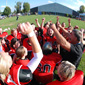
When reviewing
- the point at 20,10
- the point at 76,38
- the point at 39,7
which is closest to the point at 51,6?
the point at 39,7

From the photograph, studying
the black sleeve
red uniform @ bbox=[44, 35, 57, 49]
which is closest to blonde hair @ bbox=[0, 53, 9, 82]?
the black sleeve

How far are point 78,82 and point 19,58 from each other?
149 cm

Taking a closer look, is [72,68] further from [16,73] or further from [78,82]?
[16,73]

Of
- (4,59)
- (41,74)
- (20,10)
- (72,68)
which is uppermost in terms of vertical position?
(20,10)

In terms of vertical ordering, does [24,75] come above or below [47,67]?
above

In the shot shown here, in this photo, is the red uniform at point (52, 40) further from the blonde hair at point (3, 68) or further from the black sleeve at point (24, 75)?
the blonde hair at point (3, 68)

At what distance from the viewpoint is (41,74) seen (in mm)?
2527

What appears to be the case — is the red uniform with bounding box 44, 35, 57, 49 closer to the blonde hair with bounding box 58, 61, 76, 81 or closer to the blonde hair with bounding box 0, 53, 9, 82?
the blonde hair with bounding box 58, 61, 76, 81

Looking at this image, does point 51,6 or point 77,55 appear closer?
point 77,55

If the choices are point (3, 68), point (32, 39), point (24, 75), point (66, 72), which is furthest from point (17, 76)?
point (66, 72)

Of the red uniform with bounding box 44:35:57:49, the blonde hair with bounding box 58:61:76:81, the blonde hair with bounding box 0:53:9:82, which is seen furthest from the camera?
the red uniform with bounding box 44:35:57:49

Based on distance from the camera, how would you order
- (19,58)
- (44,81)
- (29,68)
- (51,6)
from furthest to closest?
1. (51,6)
2. (44,81)
3. (19,58)
4. (29,68)

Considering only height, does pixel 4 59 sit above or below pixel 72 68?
above

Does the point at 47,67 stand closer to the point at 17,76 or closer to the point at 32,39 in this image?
the point at 17,76
